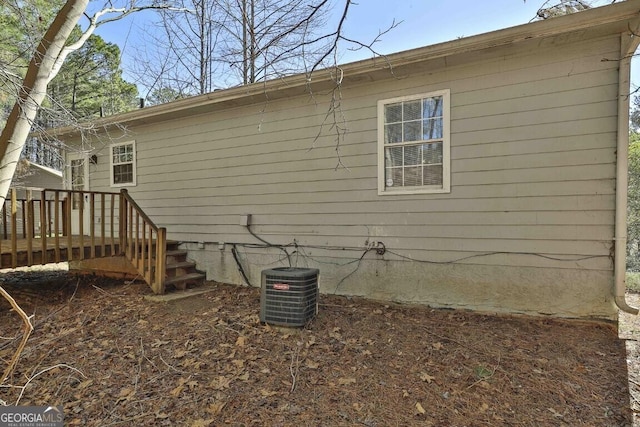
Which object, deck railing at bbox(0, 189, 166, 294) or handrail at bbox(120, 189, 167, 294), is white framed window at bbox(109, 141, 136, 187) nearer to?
deck railing at bbox(0, 189, 166, 294)

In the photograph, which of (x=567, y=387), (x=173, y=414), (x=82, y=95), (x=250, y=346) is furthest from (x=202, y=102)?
(x=82, y=95)

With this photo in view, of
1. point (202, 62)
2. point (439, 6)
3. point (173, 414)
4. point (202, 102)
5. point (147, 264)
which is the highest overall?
point (202, 62)

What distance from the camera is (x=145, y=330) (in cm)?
411

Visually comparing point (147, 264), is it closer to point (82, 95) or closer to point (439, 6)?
point (439, 6)

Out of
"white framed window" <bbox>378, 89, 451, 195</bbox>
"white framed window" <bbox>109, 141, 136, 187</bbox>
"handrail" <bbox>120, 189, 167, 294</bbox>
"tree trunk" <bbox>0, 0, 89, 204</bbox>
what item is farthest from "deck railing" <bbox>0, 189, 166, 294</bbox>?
"white framed window" <bbox>378, 89, 451, 195</bbox>

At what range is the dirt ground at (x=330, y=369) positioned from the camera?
2.50 m

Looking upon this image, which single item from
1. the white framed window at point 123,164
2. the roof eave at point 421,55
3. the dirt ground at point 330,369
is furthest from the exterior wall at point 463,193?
the white framed window at point 123,164

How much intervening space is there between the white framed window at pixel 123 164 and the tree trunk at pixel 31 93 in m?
4.36

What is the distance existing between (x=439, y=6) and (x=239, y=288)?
4958 millimetres

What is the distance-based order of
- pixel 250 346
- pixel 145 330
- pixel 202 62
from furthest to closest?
pixel 202 62 → pixel 145 330 → pixel 250 346

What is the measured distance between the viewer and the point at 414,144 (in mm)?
4750

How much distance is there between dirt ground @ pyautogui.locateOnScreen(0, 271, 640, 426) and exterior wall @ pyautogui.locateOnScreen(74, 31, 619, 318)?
494mm

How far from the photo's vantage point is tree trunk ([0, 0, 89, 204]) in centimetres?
286

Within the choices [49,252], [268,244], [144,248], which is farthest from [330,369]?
[49,252]
